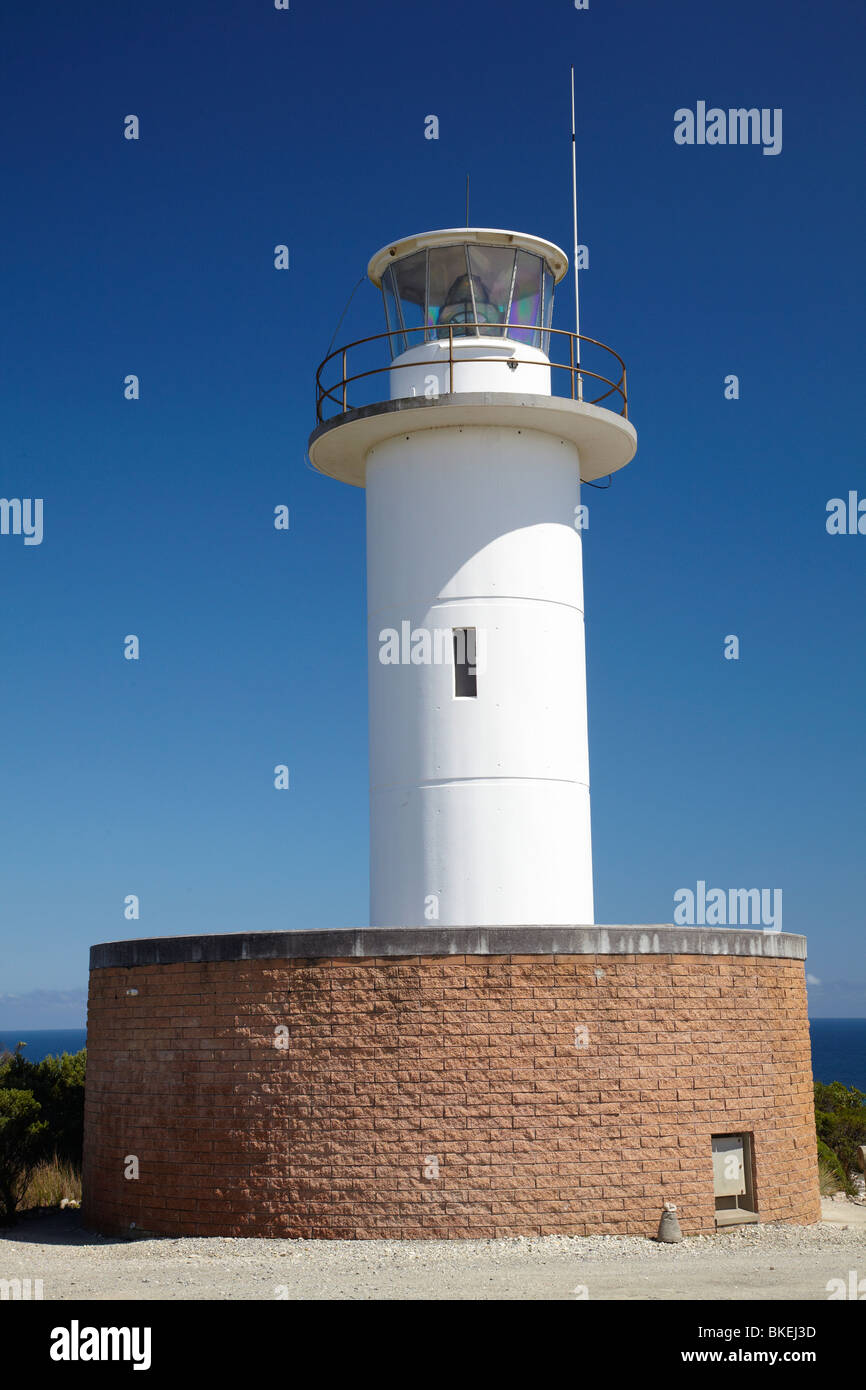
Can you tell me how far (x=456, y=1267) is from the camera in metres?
11.7

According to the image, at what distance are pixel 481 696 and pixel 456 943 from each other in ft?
12.0

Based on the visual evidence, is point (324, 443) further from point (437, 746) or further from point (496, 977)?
point (496, 977)

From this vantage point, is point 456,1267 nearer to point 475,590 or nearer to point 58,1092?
point 475,590

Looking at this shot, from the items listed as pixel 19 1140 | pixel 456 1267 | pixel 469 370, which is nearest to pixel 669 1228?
pixel 456 1267

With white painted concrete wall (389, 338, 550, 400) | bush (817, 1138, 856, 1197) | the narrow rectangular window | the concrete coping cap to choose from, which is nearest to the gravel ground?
the concrete coping cap

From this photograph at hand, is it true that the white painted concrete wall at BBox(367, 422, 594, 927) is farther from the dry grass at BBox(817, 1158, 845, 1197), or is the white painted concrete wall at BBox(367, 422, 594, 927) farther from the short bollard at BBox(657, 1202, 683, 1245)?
the dry grass at BBox(817, 1158, 845, 1197)

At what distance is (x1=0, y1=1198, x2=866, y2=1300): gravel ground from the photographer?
10.7m

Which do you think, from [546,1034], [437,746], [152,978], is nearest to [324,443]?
[437,746]

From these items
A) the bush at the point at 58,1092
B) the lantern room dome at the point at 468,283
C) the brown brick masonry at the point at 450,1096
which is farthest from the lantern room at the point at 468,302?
the bush at the point at 58,1092

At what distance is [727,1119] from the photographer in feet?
44.9

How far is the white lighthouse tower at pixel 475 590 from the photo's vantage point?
15727 mm

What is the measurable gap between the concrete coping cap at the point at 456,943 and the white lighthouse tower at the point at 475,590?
192cm

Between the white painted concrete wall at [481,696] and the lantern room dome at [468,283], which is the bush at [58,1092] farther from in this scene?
the lantern room dome at [468,283]

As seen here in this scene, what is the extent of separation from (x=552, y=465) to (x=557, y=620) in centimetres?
194
